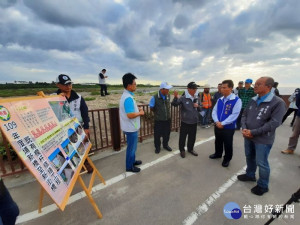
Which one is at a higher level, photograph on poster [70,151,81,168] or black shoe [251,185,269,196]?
photograph on poster [70,151,81,168]

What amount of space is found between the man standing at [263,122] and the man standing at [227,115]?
289 millimetres

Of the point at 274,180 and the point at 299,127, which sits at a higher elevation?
the point at 299,127

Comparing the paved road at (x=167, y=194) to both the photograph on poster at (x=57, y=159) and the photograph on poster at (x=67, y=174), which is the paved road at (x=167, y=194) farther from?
the photograph on poster at (x=57, y=159)

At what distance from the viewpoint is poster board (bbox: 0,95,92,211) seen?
124 cm

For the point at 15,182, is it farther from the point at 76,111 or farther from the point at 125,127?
the point at 125,127

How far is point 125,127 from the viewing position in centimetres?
281

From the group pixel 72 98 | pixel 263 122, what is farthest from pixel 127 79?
pixel 263 122

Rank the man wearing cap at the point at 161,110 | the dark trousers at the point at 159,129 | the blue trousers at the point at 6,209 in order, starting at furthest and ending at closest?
the dark trousers at the point at 159,129
the man wearing cap at the point at 161,110
the blue trousers at the point at 6,209

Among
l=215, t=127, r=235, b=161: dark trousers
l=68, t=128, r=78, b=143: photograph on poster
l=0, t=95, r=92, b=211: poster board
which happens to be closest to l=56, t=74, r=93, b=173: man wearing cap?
l=0, t=95, r=92, b=211: poster board

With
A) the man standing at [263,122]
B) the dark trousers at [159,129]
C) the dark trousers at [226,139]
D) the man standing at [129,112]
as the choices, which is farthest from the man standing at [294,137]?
the man standing at [129,112]

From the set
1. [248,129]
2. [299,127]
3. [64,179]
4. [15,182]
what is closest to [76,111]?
[64,179]

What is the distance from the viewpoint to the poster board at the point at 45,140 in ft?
4.08

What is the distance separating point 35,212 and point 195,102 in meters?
3.86
